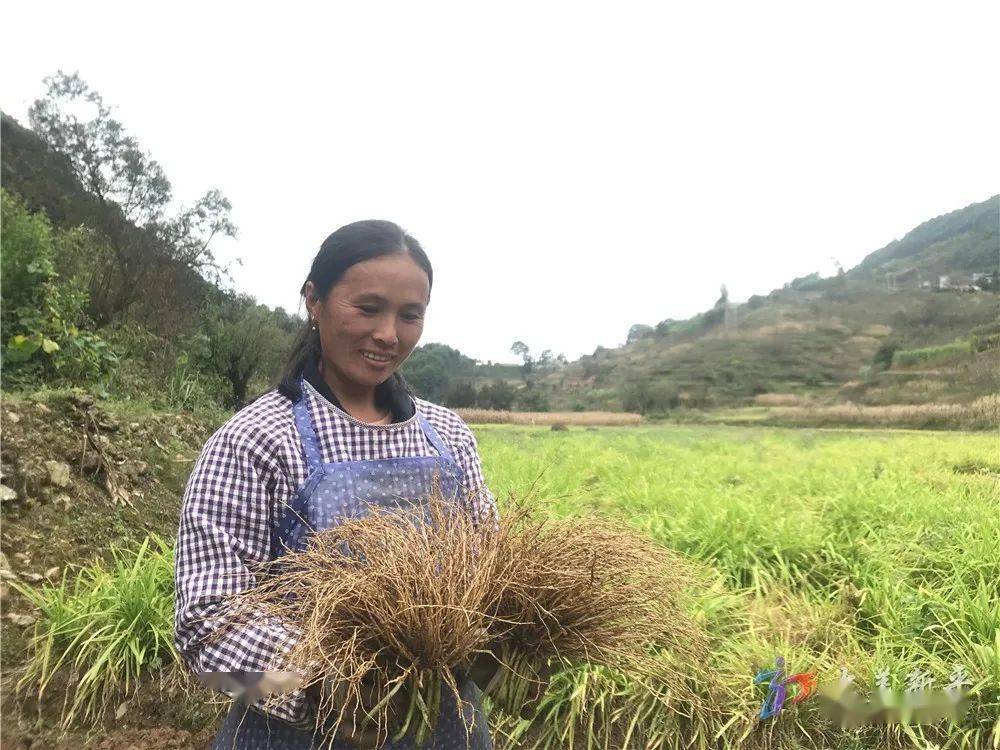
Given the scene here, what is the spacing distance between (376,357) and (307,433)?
20 cm

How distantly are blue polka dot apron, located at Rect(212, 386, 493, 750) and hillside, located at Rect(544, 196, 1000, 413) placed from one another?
22769mm

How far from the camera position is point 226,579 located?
1022 millimetres

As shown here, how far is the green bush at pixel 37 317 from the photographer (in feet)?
18.6

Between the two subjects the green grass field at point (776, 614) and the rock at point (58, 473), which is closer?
the green grass field at point (776, 614)

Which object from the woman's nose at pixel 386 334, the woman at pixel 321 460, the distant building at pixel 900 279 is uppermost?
the distant building at pixel 900 279

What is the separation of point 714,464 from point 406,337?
6350 millimetres

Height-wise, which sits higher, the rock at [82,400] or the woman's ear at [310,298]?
the rock at [82,400]

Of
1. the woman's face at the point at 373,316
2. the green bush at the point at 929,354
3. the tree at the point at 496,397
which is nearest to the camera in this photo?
the woman's face at the point at 373,316

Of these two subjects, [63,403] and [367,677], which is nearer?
[367,677]

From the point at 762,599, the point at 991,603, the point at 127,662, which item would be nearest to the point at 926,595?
the point at 991,603

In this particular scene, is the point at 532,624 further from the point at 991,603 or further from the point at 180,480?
the point at 180,480

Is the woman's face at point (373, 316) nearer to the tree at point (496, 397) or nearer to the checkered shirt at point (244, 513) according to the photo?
the checkered shirt at point (244, 513)

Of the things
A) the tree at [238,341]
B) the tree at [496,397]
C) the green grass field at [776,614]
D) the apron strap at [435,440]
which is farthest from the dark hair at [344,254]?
the tree at [496,397]

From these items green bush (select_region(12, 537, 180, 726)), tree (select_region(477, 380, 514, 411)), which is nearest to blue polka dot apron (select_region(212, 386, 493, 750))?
green bush (select_region(12, 537, 180, 726))
